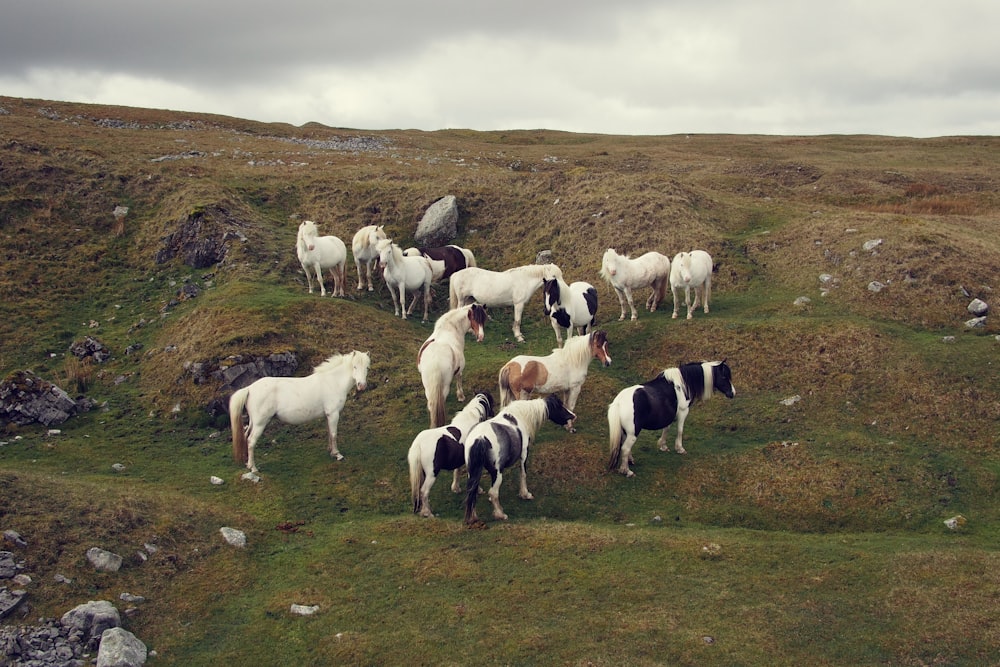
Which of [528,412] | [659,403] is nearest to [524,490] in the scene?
[528,412]

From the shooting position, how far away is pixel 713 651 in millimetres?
8305

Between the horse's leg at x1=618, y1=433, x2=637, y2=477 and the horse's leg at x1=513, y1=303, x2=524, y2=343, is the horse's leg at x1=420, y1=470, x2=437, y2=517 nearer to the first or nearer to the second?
the horse's leg at x1=618, y1=433, x2=637, y2=477

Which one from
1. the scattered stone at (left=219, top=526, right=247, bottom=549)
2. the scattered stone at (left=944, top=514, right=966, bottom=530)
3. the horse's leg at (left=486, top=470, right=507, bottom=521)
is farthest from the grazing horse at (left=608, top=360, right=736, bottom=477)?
the scattered stone at (left=219, top=526, right=247, bottom=549)

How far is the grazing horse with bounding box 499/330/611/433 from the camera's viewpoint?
14617mm

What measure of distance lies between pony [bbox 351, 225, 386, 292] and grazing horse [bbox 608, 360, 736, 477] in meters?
11.0

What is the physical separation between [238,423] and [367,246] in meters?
9.75

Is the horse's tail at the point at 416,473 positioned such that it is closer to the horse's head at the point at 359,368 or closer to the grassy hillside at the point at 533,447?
the grassy hillside at the point at 533,447

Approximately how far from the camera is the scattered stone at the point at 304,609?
940 cm

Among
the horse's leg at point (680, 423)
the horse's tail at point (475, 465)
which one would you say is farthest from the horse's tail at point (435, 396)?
the horse's leg at point (680, 423)

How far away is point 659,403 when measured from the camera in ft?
44.7

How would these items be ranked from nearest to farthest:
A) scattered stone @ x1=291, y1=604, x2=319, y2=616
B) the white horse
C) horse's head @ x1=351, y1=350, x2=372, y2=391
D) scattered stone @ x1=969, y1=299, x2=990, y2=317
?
scattered stone @ x1=291, y1=604, x2=319, y2=616
horse's head @ x1=351, y1=350, x2=372, y2=391
scattered stone @ x1=969, y1=299, x2=990, y2=317
the white horse

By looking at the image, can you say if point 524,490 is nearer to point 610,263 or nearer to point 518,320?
point 518,320

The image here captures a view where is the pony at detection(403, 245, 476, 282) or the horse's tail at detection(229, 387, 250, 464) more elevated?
the pony at detection(403, 245, 476, 282)

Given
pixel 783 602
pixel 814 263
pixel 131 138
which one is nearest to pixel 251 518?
pixel 783 602
